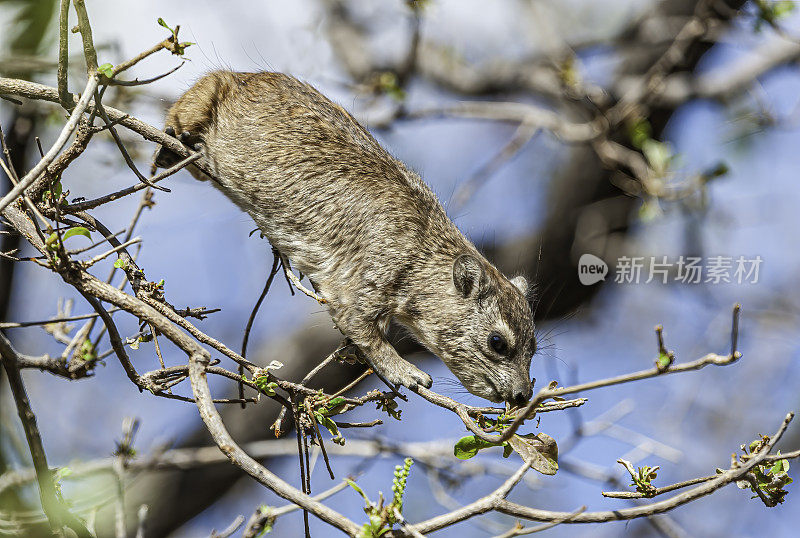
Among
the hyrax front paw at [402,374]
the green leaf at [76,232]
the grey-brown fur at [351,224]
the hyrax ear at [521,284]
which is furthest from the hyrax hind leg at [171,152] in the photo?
the hyrax ear at [521,284]

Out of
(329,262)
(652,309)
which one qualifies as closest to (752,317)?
(652,309)

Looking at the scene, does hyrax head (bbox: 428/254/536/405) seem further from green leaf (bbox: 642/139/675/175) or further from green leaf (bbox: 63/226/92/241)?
green leaf (bbox: 642/139/675/175)

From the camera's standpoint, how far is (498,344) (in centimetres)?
432

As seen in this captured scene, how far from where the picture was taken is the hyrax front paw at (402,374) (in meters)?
3.63

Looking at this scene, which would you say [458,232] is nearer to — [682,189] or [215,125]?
[215,125]

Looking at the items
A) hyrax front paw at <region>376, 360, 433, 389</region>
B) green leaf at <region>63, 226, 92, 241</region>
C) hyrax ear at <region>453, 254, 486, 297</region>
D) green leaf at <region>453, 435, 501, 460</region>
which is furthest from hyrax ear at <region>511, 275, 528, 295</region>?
green leaf at <region>63, 226, 92, 241</region>

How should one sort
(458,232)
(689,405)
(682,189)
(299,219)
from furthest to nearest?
(689,405)
(682,189)
(458,232)
(299,219)

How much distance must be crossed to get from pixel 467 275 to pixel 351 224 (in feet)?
2.45

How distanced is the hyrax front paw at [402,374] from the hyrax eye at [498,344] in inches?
23.7

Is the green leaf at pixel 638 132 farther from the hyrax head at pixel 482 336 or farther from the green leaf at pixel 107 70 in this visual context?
the green leaf at pixel 107 70

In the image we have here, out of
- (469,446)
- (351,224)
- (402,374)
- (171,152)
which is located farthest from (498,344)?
(171,152)

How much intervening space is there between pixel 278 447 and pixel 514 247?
3886 millimetres

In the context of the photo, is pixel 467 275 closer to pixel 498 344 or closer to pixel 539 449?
pixel 498 344

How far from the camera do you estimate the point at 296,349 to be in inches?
353
